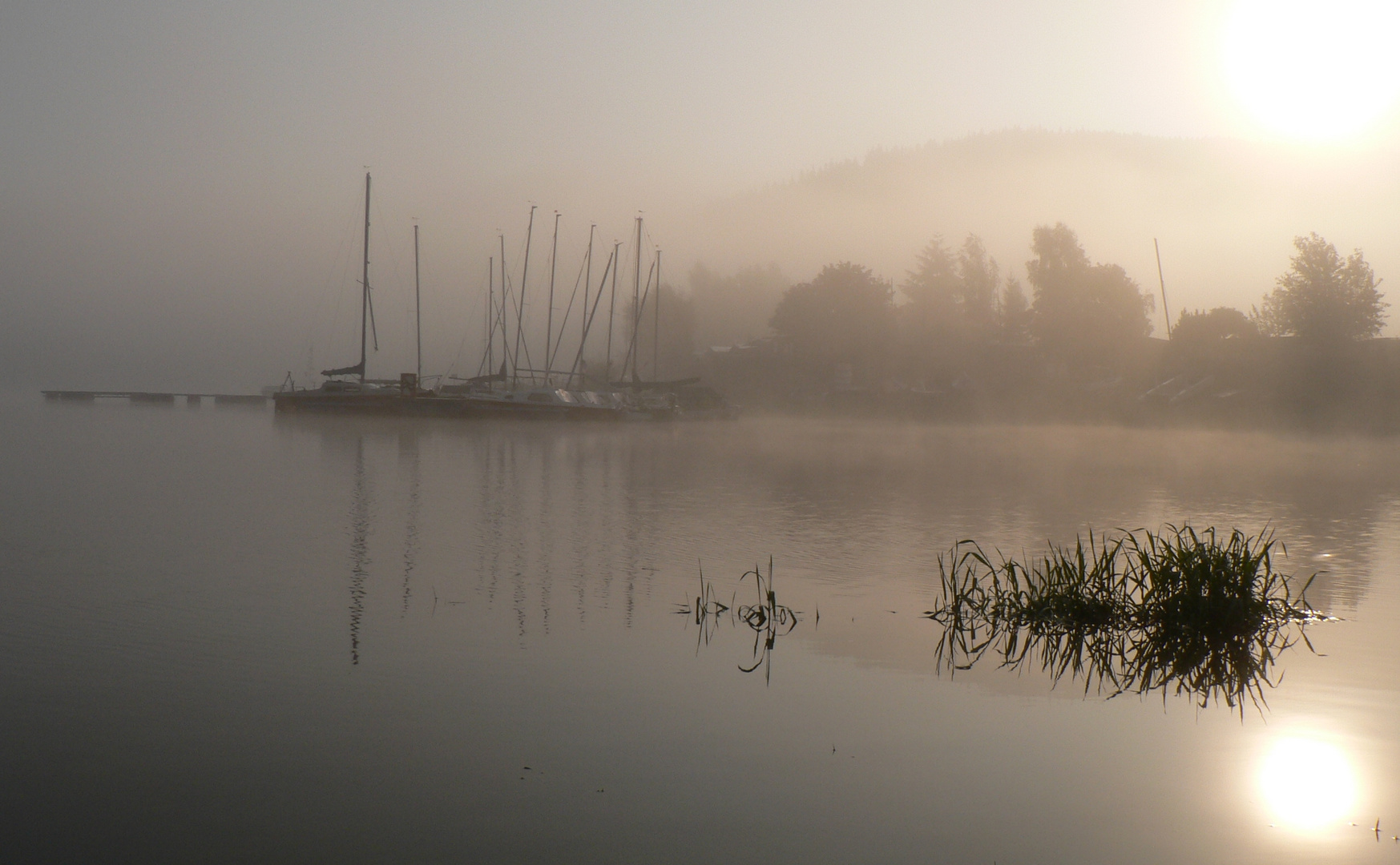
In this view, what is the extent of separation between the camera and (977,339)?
9694cm

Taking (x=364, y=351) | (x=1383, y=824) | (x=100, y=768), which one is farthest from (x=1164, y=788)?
(x=364, y=351)

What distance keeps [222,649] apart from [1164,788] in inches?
286

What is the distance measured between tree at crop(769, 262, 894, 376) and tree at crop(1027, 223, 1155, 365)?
12942 mm

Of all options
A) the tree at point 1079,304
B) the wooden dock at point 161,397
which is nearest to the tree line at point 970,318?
the tree at point 1079,304

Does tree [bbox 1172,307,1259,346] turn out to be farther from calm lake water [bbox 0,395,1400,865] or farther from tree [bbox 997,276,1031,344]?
calm lake water [bbox 0,395,1400,865]

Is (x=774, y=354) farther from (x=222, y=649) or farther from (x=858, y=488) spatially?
(x=222, y=649)

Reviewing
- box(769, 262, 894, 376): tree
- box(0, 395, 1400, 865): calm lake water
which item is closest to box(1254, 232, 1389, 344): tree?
box(769, 262, 894, 376): tree

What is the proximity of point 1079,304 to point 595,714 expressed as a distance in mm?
87579

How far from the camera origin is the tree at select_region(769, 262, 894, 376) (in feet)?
313

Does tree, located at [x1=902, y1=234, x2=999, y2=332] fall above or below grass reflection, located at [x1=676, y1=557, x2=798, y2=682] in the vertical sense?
above

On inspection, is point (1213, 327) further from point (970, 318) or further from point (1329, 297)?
point (970, 318)

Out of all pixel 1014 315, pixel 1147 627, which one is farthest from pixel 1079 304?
pixel 1147 627

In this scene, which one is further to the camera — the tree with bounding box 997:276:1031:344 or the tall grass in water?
the tree with bounding box 997:276:1031:344

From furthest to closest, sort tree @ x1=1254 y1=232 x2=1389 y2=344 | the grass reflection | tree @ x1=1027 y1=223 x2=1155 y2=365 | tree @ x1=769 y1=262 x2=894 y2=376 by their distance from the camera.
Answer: tree @ x1=769 y1=262 x2=894 y2=376
tree @ x1=1027 y1=223 x2=1155 y2=365
tree @ x1=1254 y1=232 x2=1389 y2=344
the grass reflection
